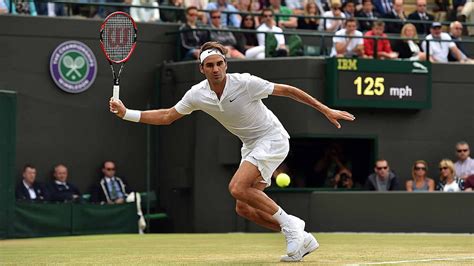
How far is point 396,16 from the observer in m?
23.2

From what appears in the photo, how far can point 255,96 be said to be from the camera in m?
10.9

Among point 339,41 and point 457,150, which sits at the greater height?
point 339,41

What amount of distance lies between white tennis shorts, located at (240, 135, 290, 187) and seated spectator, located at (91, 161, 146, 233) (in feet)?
30.2

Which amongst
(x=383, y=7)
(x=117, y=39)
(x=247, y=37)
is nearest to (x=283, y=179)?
(x=247, y=37)

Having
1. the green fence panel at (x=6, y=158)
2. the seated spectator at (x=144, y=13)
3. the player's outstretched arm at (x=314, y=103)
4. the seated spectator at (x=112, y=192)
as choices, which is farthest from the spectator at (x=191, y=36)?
the player's outstretched arm at (x=314, y=103)

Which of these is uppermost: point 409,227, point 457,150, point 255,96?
point 255,96

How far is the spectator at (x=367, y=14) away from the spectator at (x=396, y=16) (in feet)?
0.93

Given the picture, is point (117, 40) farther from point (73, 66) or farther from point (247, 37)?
point (247, 37)

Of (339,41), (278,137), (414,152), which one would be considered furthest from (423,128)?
(278,137)

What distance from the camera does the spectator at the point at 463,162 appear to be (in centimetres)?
2014

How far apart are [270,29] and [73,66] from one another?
366cm

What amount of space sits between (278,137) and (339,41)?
399 inches

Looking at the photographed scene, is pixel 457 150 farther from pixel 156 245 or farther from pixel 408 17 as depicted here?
pixel 156 245

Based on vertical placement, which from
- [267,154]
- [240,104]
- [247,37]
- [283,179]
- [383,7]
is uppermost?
[383,7]
